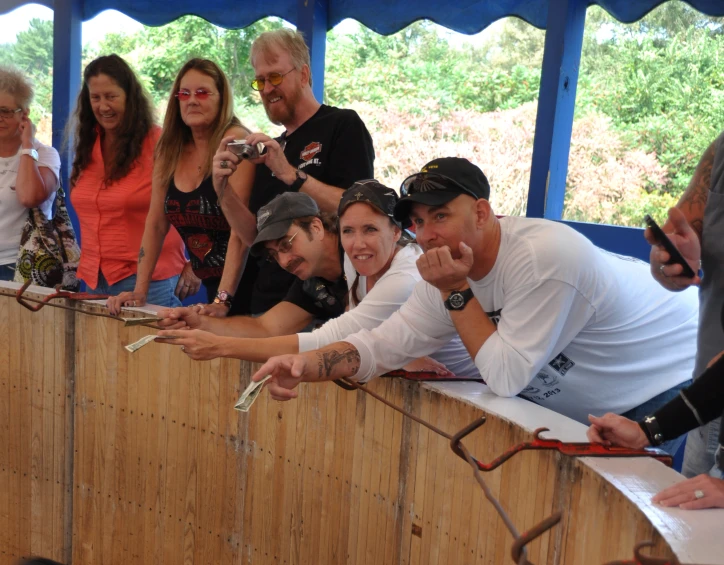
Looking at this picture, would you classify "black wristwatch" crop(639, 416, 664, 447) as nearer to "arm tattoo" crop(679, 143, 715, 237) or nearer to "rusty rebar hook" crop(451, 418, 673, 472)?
"rusty rebar hook" crop(451, 418, 673, 472)

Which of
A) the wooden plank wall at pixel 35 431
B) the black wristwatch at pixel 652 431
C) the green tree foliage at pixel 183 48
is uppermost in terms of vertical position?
the green tree foliage at pixel 183 48

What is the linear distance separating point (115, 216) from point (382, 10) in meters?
1.84

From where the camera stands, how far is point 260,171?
2869 millimetres

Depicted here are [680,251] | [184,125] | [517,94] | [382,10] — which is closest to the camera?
[680,251]

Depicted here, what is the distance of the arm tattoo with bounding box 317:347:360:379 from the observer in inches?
81.1

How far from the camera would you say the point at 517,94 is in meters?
11.1

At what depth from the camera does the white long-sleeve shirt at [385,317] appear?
2.26 metres

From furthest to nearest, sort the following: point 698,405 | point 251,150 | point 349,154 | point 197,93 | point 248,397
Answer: point 197,93 < point 349,154 < point 251,150 < point 248,397 < point 698,405

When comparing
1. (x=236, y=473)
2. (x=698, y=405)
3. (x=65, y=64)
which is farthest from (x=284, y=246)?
(x=65, y=64)

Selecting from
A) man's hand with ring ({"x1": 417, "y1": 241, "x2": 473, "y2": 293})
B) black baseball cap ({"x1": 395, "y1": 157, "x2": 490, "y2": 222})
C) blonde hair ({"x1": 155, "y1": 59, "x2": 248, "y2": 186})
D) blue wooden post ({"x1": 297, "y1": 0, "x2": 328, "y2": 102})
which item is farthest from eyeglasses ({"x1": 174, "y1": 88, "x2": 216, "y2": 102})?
blue wooden post ({"x1": 297, "y1": 0, "x2": 328, "y2": 102})

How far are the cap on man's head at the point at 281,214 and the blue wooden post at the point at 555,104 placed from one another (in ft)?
4.77

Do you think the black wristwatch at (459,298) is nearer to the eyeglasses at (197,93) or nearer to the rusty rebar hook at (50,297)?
the eyeglasses at (197,93)

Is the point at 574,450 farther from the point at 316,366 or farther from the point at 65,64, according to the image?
the point at 65,64

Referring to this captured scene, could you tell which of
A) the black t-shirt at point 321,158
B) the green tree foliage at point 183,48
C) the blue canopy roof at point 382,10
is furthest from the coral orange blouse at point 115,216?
the green tree foliage at point 183,48
